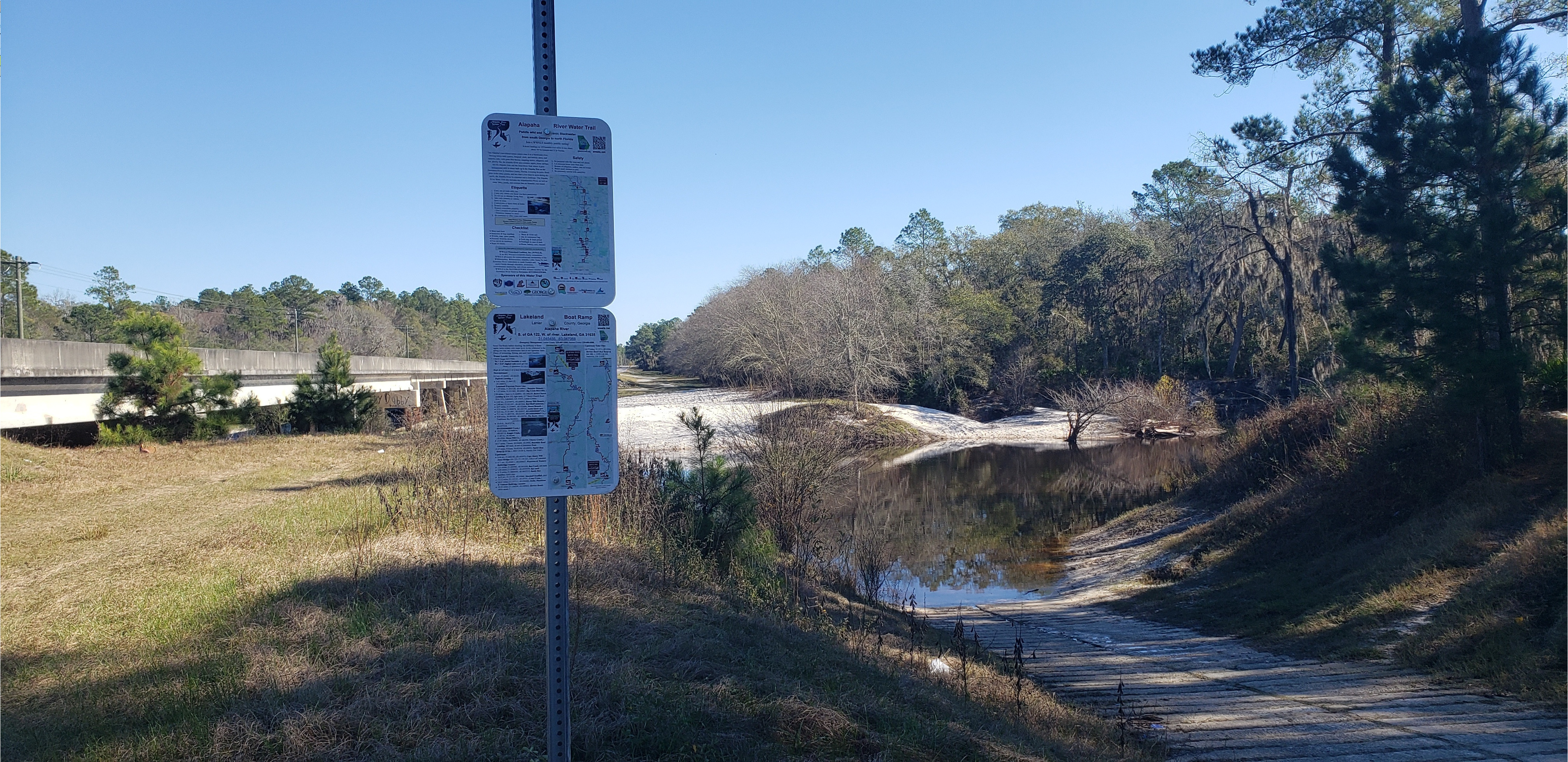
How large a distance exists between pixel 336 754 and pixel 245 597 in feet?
9.67

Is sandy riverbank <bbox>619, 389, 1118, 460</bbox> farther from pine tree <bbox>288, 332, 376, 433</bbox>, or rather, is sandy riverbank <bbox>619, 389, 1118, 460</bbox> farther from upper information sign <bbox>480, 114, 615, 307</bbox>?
upper information sign <bbox>480, 114, 615, 307</bbox>

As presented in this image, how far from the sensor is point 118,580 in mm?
6977

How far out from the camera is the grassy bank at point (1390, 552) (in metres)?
7.66

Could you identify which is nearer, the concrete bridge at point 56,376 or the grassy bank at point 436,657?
the grassy bank at point 436,657

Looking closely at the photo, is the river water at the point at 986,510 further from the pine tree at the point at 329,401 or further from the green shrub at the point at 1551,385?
the pine tree at the point at 329,401

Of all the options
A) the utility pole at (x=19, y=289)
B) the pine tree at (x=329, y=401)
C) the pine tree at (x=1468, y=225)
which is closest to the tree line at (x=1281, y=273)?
the pine tree at (x=1468, y=225)

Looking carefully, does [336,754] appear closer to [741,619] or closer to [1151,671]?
[741,619]

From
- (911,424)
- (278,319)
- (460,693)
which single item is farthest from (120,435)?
(278,319)

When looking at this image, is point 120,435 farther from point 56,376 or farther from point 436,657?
point 436,657

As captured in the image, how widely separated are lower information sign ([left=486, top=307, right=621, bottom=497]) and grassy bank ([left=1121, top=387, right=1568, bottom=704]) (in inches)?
287

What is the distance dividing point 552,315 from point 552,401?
30cm

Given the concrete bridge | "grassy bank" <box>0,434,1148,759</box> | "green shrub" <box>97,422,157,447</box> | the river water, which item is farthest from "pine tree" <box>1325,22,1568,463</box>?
"green shrub" <box>97,422,157,447</box>

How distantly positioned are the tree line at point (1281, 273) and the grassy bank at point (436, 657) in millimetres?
8637

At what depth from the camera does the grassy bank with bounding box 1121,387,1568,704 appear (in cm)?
766
